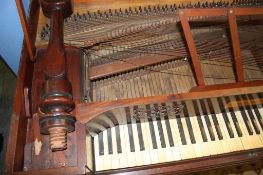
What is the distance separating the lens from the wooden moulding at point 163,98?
2.01 m

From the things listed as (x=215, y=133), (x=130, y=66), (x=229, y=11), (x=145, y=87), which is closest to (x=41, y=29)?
(x=130, y=66)

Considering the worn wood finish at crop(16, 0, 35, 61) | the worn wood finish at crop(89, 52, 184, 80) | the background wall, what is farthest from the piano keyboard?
the background wall

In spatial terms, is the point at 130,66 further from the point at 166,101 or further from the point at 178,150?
the point at 178,150

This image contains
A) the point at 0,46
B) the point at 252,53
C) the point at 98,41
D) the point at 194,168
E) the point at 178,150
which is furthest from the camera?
the point at 0,46

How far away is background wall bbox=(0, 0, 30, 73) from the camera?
10.8ft

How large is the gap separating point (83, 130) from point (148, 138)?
2.24ft

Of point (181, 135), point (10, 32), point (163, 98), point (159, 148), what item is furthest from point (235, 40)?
point (10, 32)

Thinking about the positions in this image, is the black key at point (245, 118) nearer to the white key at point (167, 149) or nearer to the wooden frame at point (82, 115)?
the wooden frame at point (82, 115)

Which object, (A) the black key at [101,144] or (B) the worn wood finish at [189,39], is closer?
(B) the worn wood finish at [189,39]

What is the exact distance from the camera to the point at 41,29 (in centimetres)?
256

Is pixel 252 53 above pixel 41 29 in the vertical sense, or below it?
below

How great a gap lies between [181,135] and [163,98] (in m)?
0.68

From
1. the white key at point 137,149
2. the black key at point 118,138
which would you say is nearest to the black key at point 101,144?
the black key at point 118,138

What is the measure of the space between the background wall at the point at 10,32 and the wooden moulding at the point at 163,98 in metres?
1.89
